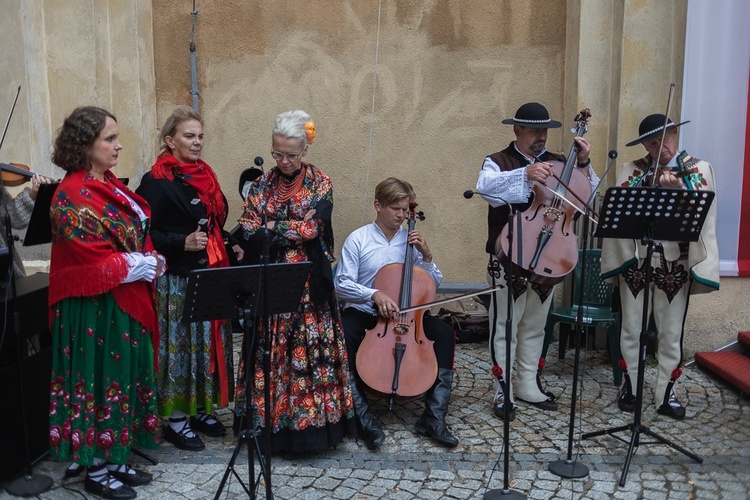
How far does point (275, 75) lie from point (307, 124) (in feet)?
9.65

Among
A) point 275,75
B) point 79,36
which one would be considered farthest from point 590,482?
point 79,36

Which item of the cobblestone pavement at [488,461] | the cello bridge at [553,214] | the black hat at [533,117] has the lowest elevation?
the cobblestone pavement at [488,461]

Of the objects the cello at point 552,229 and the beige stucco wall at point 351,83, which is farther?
the beige stucco wall at point 351,83

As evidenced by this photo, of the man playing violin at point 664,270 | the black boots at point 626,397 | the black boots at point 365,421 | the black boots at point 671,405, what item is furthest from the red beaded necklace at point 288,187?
the black boots at point 671,405

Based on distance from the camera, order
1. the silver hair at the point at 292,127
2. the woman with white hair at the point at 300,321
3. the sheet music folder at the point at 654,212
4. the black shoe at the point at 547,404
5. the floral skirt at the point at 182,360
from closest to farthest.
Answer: the sheet music folder at the point at 654,212
the silver hair at the point at 292,127
the woman with white hair at the point at 300,321
the floral skirt at the point at 182,360
the black shoe at the point at 547,404

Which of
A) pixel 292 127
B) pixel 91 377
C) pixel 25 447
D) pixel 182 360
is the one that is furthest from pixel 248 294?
pixel 25 447

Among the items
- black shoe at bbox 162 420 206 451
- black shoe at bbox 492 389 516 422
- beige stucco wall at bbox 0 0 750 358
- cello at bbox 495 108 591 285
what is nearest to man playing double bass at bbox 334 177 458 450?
black shoe at bbox 492 389 516 422

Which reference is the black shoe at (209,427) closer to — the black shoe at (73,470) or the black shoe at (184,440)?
the black shoe at (184,440)

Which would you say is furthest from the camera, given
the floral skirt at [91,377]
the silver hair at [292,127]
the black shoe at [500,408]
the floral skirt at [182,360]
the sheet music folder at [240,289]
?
the black shoe at [500,408]

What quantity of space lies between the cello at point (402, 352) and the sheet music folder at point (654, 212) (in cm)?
115

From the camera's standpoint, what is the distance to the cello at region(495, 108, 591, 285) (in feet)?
15.9

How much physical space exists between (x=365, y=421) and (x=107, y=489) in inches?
59.3

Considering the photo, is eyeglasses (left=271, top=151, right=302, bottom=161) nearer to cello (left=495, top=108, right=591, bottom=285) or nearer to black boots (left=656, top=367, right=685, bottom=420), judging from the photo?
cello (left=495, top=108, right=591, bottom=285)

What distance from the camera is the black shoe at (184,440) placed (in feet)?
15.8
